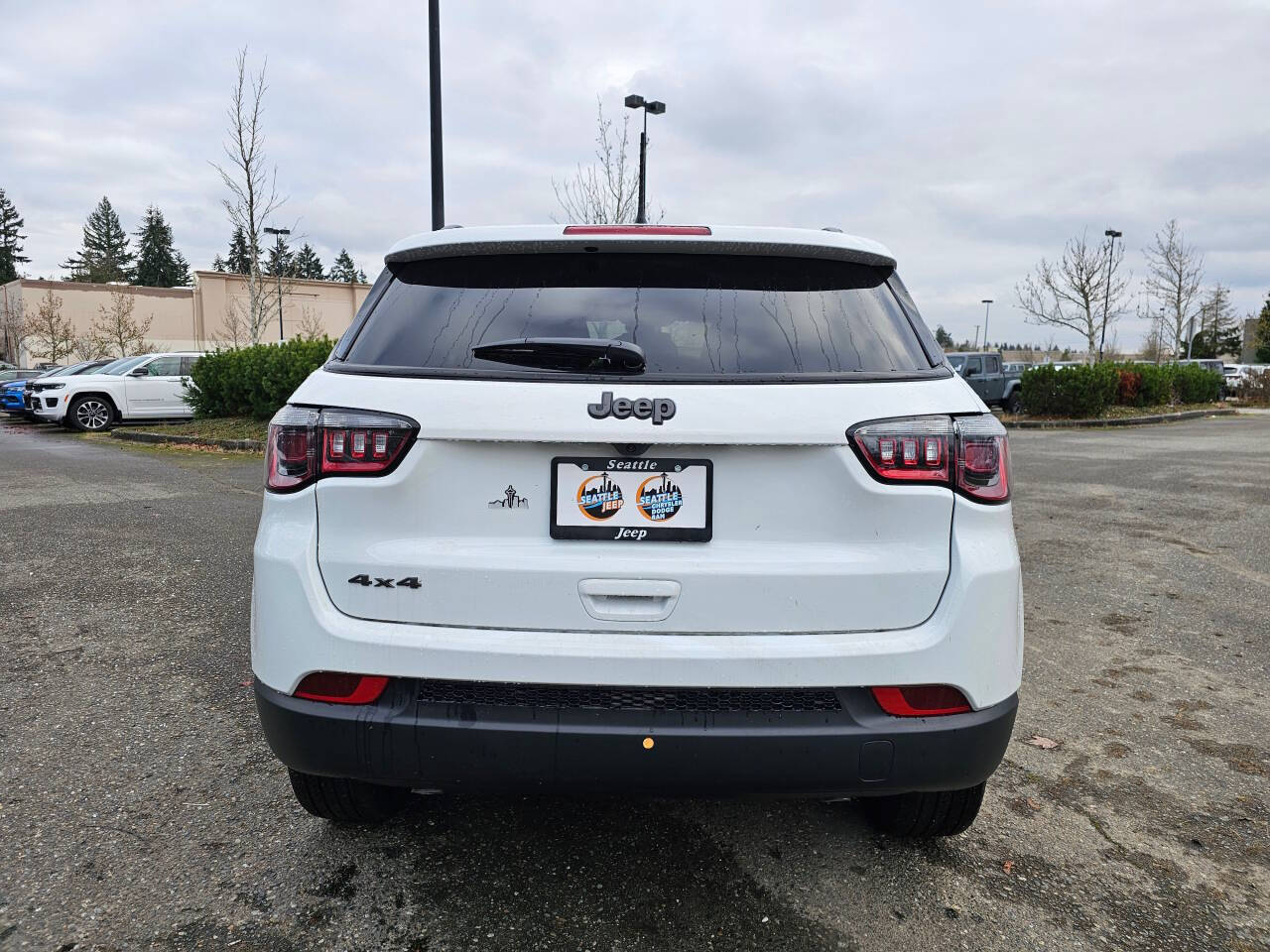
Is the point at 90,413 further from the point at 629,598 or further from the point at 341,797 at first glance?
the point at 629,598

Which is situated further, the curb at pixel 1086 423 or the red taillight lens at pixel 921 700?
the curb at pixel 1086 423

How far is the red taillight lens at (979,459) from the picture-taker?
6.88ft

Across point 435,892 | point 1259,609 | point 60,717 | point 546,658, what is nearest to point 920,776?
point 546,658

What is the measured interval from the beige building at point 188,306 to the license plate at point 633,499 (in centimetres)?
5330

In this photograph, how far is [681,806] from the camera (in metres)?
2.87

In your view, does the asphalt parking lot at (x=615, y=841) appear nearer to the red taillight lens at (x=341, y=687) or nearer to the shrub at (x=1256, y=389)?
the red taillight lens at (x=341, y=687)

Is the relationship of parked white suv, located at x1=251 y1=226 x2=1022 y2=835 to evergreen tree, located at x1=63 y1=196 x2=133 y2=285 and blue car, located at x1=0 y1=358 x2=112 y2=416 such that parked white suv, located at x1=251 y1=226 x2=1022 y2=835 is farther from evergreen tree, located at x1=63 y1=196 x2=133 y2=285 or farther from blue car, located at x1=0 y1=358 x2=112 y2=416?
evergreen tree, located at x1=63 y1=196 x2=133 y2=285

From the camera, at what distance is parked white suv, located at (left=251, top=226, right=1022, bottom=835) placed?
2.01 m

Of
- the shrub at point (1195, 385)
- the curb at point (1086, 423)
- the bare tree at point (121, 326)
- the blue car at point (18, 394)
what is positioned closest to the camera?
the curb at point (1086, 423)

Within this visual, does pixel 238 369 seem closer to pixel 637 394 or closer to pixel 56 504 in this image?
pixel 56 504

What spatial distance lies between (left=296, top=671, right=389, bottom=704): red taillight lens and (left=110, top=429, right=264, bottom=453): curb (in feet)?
41.3

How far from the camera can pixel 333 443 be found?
211 cm

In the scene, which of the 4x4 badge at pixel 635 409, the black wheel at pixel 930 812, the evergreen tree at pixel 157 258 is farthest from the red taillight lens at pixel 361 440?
the evergreen tree at pixel 157 258

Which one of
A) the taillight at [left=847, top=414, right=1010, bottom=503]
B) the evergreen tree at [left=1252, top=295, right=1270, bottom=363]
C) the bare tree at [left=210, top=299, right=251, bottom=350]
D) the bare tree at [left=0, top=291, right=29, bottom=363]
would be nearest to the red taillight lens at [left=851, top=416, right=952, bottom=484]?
the taillight at [left=847, top=414, right=1010, bottom=503]
